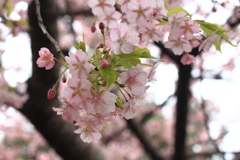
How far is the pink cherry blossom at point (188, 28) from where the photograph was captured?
2.71 feet

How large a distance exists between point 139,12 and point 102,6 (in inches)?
5.0

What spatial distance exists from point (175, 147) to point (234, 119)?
4.06 m

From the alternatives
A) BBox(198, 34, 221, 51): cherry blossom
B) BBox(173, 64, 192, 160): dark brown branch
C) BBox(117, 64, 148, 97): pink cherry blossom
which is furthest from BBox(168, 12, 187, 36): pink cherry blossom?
BBox(173, 64, 192, 160): dark brown branch

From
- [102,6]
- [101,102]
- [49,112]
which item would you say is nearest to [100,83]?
[101,102]

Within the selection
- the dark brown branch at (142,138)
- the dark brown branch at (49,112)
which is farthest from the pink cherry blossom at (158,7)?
the dark brown branch at (142,138)

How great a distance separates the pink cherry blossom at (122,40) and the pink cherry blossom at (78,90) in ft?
0.39

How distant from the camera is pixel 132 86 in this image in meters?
0.69

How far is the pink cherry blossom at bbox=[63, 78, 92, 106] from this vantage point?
0.62m

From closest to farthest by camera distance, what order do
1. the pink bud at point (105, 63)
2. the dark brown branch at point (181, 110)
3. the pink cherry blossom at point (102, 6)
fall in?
the pink bud at point (105, 63) < the pink cherry blossom at point (102, 6) < the dark brown branch at point (181, 110)

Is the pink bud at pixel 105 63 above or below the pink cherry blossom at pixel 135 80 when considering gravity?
above

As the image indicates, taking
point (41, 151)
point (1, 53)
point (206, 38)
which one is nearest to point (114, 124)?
point (41, 151)

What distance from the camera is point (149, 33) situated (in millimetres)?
910

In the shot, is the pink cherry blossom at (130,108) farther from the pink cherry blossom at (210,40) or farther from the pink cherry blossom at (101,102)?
the pink cherry blossom at (210,40)

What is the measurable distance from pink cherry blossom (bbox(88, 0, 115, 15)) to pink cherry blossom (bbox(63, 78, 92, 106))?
Answer: 0.32 metres
